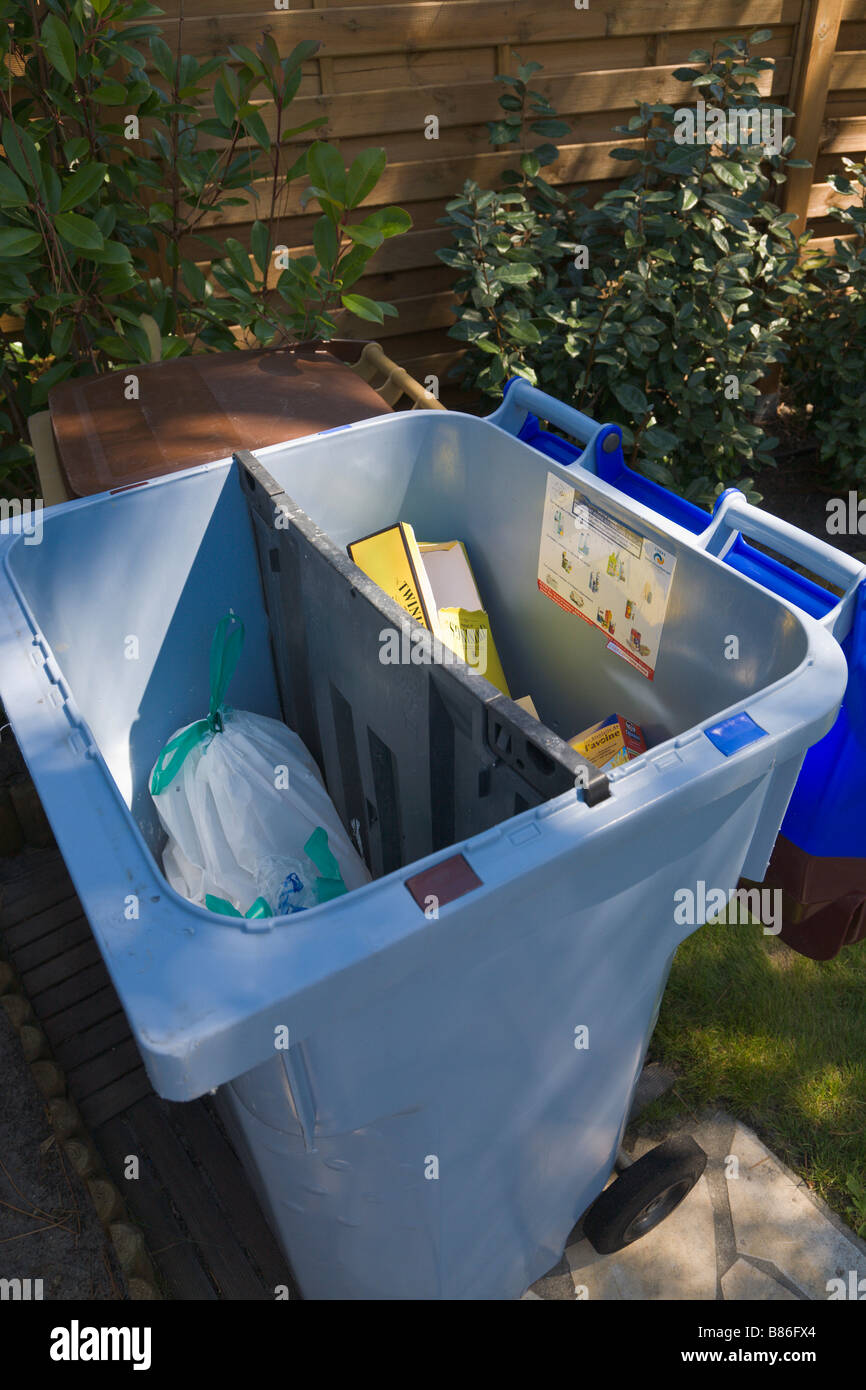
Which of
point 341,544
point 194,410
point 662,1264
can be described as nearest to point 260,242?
point 194,410

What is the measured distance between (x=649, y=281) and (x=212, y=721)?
92.2 inches

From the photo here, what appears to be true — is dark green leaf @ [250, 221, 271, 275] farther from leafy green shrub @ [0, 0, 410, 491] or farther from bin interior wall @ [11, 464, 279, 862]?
bin interior wall @ [11, 464, 279, 862]

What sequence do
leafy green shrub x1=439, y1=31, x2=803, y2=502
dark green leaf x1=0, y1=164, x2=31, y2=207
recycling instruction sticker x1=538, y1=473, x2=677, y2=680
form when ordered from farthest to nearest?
leafy green shrub x1=439, y1=31, x2=803, y2=502
dark green leaf x1=0, y1=164, x2=31, y2=207
recycling instruction sticker x1=538, y1=473, x2=677, y2=680

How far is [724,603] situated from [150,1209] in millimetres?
1524

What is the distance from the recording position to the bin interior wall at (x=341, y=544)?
4.56ft

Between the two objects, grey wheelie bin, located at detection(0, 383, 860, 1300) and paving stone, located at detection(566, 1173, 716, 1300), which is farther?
paving stone, located at detection(566, 1173, 716, 1300)

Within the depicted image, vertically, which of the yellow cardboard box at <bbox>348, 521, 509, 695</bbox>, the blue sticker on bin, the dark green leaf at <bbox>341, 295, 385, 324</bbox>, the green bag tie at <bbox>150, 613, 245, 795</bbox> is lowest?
the green bag tie at <bbox>150, 613, 245, 795</bbox>

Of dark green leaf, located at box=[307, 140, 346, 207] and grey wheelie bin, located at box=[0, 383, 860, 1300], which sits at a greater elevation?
dark green leaf, located at box=[307, 140, 346, 207]

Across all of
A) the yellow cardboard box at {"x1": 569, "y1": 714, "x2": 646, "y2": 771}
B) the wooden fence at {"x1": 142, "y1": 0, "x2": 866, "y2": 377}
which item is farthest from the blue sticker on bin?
the wooden fence at {"x1": 142, "y1": 0, "x2": 866, "y2": 377}

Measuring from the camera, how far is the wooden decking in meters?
1.73

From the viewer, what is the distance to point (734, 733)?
39.9 inches

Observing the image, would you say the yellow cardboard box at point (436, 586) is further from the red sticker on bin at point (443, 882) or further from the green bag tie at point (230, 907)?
the red sticker on bin at point (443, 882)

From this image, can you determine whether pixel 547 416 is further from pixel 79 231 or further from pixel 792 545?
pixel 79 231
